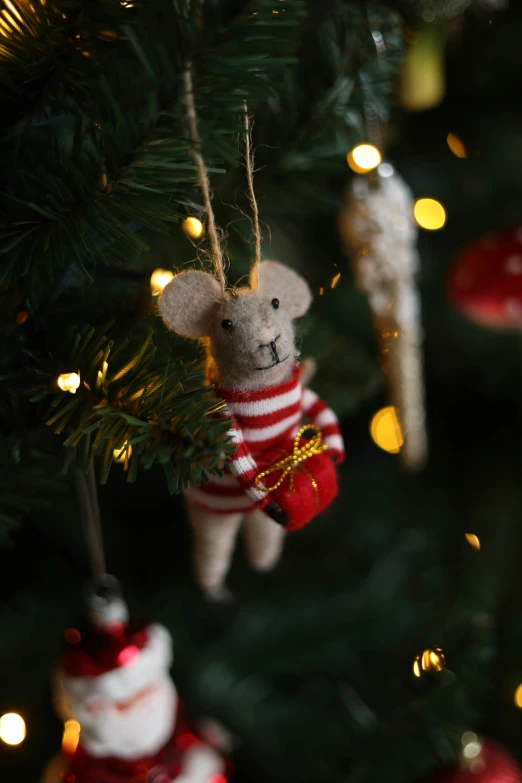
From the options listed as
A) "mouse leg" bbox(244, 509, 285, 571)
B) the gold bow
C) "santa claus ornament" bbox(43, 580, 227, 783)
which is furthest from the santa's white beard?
the gold bow

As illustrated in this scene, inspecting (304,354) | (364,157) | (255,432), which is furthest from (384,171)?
(255,432)

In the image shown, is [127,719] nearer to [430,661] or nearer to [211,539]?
[211,539]

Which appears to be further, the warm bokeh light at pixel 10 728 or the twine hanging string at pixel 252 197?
the warm bokeh light at pixel 10 728

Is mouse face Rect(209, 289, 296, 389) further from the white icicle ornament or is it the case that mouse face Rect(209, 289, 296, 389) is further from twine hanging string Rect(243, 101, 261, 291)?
the white icicle ornament

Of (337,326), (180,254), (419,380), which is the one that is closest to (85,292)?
(180,254)

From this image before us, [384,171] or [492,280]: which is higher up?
[384,171]

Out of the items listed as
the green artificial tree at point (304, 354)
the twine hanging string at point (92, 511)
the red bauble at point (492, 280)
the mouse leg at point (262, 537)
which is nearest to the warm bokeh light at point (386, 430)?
the green artificial tree at point (304, 354)

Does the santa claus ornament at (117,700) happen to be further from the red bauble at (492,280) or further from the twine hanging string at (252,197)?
the red bauble at (492,280)
